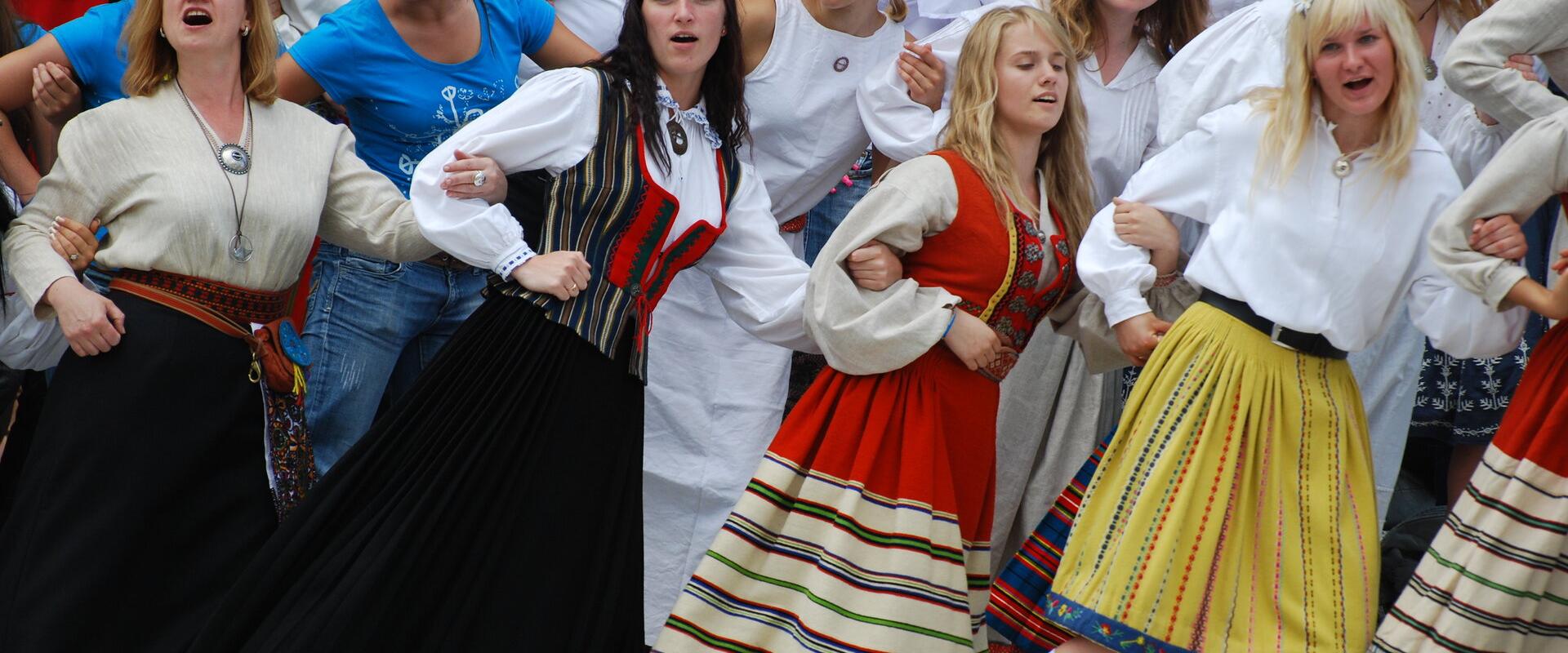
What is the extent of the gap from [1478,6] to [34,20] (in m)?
4.42

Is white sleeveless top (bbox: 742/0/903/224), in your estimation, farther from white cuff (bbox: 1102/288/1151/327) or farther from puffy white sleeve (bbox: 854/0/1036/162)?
white cuff (bbox: 1102/288/1151/327)

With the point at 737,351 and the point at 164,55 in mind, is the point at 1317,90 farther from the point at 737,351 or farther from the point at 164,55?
the point at 164,55

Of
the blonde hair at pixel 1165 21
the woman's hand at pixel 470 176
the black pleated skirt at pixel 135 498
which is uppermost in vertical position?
the blonde hair at pixel 1165 21

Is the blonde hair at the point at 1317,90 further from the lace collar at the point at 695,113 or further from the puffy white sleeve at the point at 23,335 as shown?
the puffy white sleeve at the point at 23,335

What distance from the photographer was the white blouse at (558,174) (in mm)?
3686

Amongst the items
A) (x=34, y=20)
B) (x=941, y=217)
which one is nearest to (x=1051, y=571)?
(x=941, y=217)

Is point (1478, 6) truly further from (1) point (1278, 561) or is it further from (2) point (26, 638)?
(2) point (26, 638)

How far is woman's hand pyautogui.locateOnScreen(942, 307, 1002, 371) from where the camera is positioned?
3.75 meters

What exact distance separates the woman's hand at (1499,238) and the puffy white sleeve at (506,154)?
1.97 m

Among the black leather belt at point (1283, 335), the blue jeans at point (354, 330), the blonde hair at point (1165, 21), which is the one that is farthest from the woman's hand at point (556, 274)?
the blonde hair at point (1165, 21)

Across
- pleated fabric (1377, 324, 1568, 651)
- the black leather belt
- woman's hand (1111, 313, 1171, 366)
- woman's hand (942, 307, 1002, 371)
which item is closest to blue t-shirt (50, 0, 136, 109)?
woman's hand (942, 307, 1002, 371)

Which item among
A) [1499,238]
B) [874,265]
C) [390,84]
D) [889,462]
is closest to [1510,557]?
[1499,238]

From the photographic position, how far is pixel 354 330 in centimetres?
438

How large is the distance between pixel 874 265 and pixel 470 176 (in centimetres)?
96
